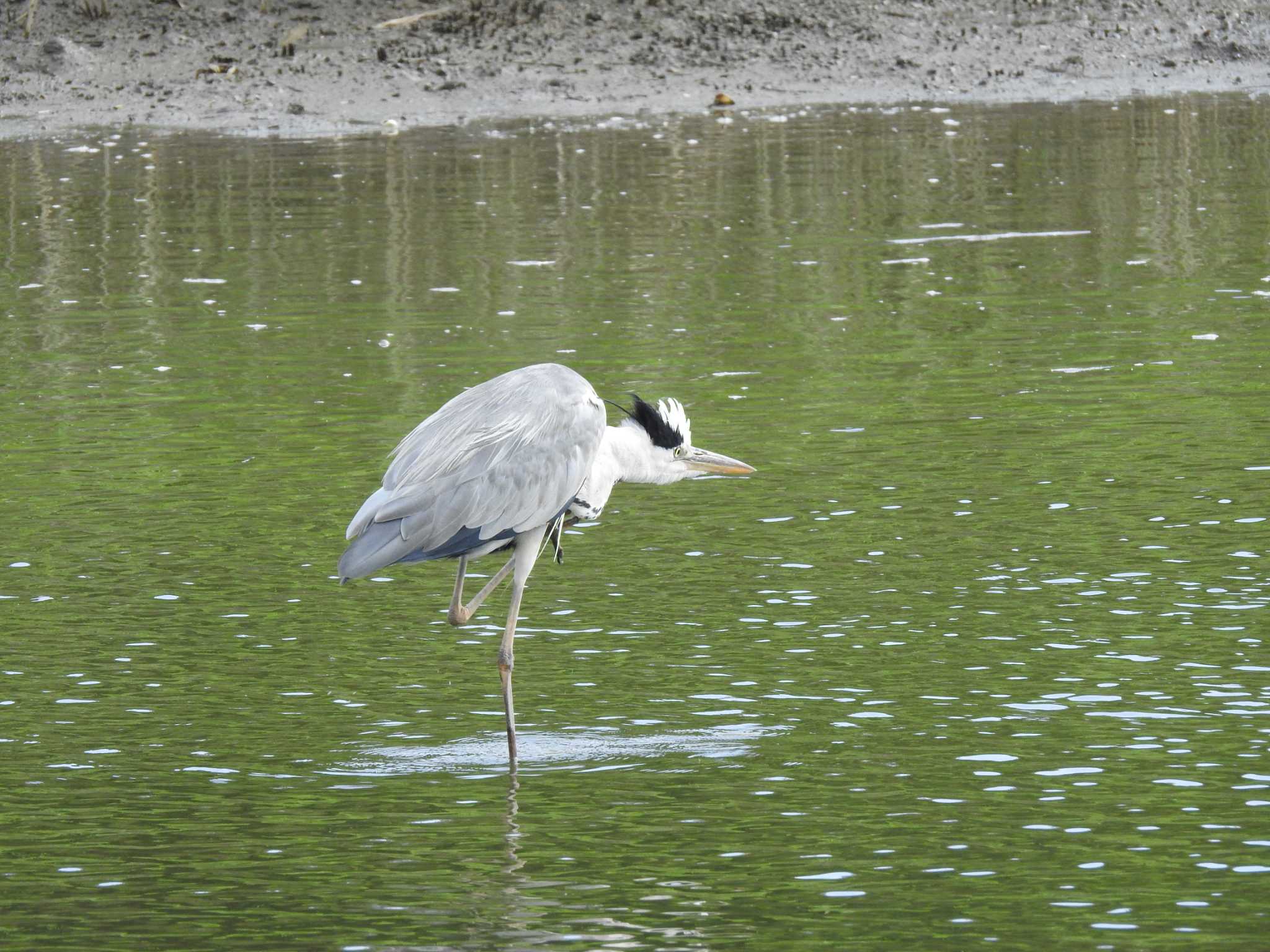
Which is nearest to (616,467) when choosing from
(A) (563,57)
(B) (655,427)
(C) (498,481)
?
(B) (655,427)

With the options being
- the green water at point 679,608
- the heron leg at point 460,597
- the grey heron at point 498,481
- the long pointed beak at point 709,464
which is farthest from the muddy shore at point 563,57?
the grey heron at point 498,481

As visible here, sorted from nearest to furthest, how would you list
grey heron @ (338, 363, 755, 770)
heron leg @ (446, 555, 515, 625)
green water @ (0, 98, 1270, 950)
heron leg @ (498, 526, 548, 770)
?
green water @ (0, 98, 1270, 950) → heron leg @ (498, 526, 548, 770) → grey heron @ (338, 363, 755, 770) → heron leg @ (446, 555, 515, 625)

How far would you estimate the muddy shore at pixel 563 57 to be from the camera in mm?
25453

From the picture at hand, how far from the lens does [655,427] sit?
24.5ft

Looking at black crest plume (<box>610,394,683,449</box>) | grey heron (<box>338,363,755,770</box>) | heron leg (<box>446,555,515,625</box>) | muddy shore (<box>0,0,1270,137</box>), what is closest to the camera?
grey heron (<box>338,363,755,770</box>)

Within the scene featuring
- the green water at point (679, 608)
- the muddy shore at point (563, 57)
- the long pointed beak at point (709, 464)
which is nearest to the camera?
the green water at point (679, 608)

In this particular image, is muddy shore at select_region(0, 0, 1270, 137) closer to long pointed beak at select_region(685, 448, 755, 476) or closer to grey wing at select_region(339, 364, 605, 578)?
long pointed beak at select_region(685, 448, 755, 476)

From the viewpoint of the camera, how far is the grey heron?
22.7 feet

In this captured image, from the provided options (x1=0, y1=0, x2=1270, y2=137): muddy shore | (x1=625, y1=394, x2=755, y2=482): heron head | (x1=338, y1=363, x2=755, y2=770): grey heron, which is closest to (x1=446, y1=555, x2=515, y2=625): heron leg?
(x1=338, y1=363, x2=755, y2=770): grey heron

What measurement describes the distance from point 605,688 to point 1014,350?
19.8ft

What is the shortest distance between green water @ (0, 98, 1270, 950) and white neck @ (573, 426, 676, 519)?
0.60 metres

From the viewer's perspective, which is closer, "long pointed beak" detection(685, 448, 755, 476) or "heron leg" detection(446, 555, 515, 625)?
"heron leg" detection(446, 555, 515, 625)

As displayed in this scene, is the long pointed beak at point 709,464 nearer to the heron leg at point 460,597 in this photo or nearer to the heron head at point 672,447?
the heron head at point 672,447

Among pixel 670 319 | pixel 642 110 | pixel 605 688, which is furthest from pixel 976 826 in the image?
pixel 642 110
